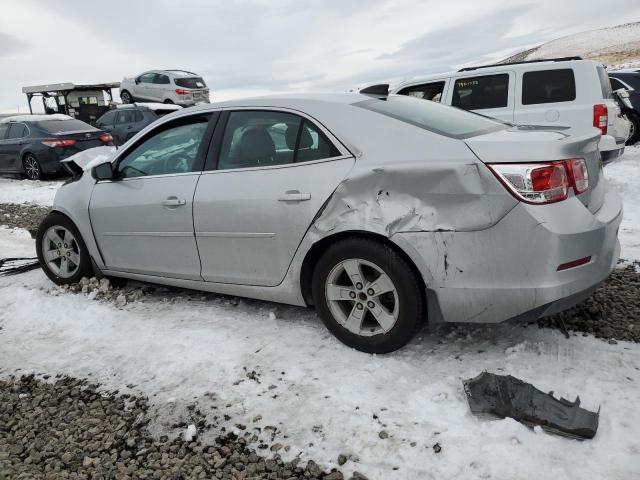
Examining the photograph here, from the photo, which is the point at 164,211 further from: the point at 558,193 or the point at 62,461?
the point at 558,193

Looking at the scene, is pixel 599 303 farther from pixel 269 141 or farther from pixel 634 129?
pixel 634 129

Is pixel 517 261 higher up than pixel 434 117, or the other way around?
pixel 434 117

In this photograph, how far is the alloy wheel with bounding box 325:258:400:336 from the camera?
2.92 m

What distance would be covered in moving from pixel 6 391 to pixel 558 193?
A: 10.8 ft

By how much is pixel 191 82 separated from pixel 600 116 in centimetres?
1698

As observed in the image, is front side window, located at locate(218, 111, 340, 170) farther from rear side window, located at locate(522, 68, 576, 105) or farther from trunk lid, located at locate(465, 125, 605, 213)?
rear side window, located at locate(522, 68, 576, 105)

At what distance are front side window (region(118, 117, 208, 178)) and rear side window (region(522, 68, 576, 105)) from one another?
5.69 m

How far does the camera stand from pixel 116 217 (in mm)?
4070

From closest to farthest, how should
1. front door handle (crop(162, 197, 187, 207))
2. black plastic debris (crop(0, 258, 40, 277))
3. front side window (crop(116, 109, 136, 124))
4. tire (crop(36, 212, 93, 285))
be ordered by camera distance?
1. front door handle (crop(162, 197, 187, 207))
2. tire (crop(36, 212, 93, 285))
3. black plastic debris (crop(0, 258, 40, 277))
4. front side window (crop(116, 109, 136, 124))

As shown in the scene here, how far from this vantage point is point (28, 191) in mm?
10570

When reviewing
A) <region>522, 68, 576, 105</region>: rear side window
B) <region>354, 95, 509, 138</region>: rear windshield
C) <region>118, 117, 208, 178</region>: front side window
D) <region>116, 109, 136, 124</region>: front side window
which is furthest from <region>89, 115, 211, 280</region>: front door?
<region>116, 109, 136, 124</region>: front side window

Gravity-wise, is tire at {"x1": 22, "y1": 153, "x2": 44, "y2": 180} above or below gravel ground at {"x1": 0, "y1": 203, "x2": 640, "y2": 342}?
above

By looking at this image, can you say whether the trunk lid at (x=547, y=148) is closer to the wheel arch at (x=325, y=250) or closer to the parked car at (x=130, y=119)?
the wheel arch at (x=325, y=250)

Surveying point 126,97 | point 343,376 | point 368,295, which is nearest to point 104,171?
point 368,295
